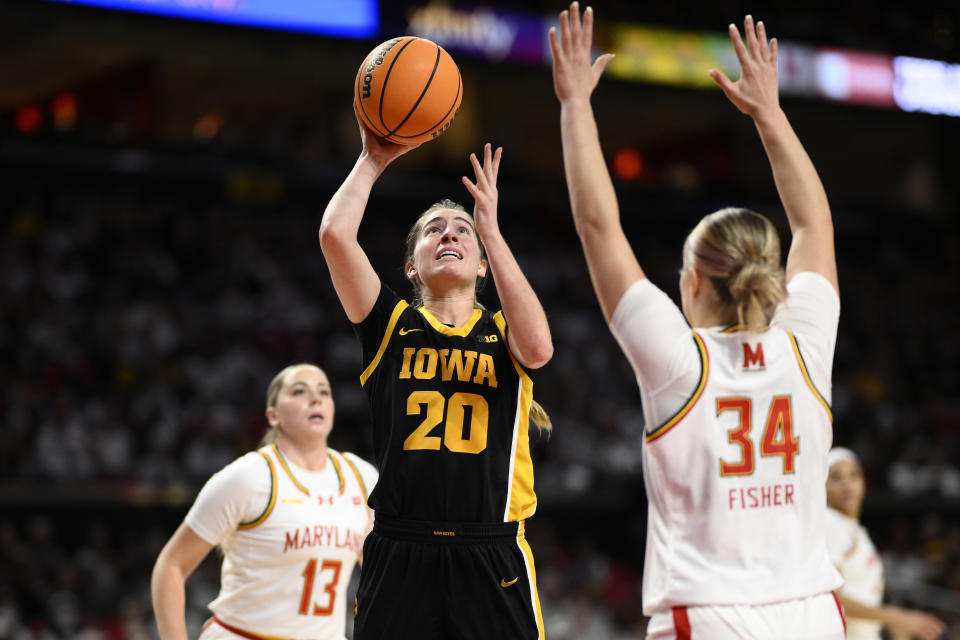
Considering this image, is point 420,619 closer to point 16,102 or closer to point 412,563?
point 412,563

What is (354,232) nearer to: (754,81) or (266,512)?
(754,81)

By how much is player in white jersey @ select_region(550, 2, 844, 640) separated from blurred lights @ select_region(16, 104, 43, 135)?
48.5ft

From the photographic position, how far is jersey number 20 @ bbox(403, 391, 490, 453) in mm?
3363

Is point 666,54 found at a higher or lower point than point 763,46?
higher

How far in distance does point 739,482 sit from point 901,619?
9.28ft

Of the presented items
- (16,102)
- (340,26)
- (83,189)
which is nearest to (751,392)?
(340,26)

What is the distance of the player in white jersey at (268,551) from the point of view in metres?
4.41

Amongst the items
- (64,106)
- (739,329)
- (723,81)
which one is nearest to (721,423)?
(739,329)

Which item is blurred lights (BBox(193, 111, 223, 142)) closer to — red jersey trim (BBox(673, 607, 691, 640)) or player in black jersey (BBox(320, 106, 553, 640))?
player in black jersey (BBox(320, 106, 553, 640))

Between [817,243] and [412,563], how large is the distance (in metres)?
1.50

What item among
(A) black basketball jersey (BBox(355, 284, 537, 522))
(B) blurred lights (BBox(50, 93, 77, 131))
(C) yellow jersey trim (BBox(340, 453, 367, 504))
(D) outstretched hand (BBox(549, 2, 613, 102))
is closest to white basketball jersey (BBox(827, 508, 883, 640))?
(C) yellow jersey trim (BBox(340, 453, 367, 504))

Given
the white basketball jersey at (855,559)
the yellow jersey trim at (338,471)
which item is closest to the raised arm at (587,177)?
the yellow jersey trim at (338,471)

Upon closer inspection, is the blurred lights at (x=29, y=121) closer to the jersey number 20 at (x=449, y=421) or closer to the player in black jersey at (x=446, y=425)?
the player in black jersey at (x=446, y=425)

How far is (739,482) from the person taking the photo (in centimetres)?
252
